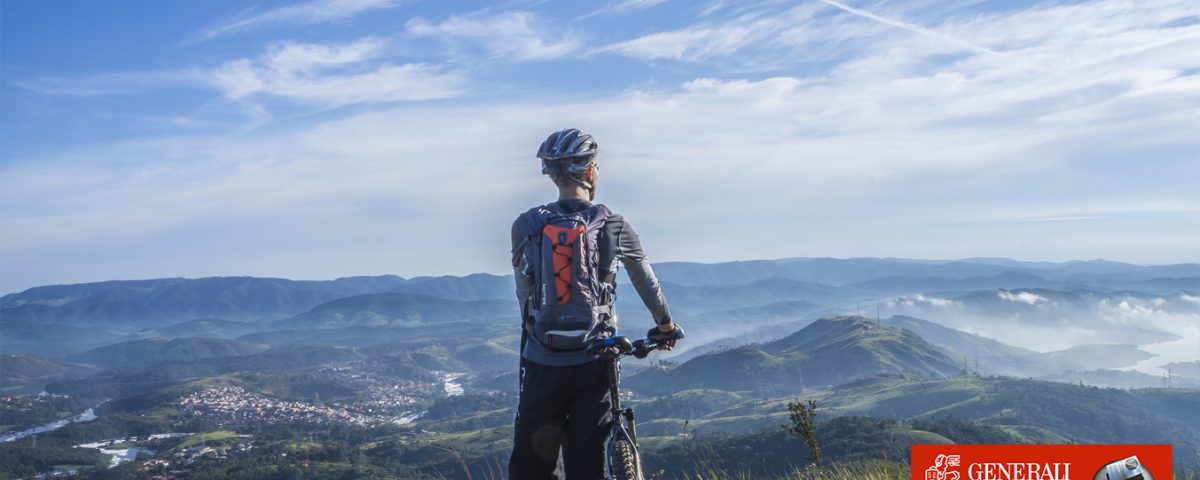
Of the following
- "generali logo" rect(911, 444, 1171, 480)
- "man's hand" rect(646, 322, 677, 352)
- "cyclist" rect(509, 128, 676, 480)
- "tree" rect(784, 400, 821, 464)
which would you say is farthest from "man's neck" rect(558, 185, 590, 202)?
"generali logo" rect(911, 444, 1171, 480)

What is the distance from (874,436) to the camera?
541ft

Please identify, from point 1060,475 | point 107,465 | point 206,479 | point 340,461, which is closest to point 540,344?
point 1060,475

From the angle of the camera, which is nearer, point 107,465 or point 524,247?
point 524,247

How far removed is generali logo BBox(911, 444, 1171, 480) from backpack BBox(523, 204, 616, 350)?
4485mm

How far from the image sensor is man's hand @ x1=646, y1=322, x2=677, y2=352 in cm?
658

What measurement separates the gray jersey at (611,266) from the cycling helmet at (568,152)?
306mm

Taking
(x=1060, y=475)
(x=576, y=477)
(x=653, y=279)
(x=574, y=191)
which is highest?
(x=574, y=191)

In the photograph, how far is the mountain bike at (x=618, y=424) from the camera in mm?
6184

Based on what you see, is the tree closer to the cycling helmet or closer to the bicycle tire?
the bicycle tire

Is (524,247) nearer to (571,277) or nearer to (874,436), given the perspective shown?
(571,277)

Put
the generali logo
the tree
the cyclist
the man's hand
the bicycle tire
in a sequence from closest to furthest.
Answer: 1. the bicycle tire
2. the cyclist
3. the man's hand
4. the tree
5. the generali logo

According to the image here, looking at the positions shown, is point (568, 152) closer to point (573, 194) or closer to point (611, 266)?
point (573, 194)

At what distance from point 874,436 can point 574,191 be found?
6828 inches

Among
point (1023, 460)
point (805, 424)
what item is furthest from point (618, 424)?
point (1023, 460)
